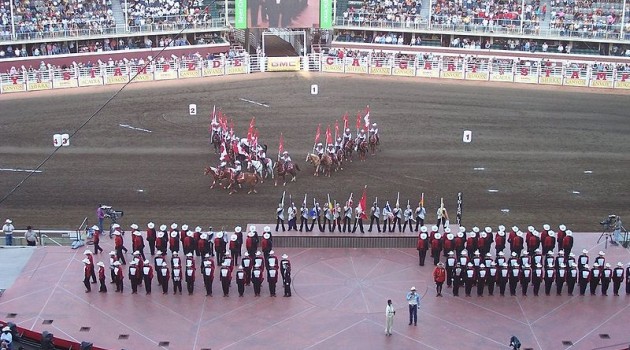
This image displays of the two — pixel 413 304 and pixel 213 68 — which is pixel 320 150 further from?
pixel 213 68

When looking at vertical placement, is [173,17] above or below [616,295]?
above

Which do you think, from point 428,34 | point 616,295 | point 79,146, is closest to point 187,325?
point 616,295

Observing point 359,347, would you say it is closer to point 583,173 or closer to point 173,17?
point 583,173

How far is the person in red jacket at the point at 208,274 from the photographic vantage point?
26344mm

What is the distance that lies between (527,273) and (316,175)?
41.3ft

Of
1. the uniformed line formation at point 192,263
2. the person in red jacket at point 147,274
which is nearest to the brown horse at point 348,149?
the uniformed line formation at point 192,263

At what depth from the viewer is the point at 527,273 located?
26703mm

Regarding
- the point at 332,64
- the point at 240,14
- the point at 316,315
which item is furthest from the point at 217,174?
the point at 240,14

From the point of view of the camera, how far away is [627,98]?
165 ft

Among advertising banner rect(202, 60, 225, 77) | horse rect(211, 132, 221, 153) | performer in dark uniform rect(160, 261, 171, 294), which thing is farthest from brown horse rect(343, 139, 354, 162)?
advertising banner rect(202, 60, 225, 77)

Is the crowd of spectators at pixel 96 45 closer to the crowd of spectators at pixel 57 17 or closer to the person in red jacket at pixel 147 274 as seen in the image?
the crowd of spectators at pixel 57 17

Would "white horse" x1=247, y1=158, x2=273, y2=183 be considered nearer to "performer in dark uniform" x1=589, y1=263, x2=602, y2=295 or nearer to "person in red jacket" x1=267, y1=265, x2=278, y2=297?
"person in red jacket" x1=267, y1=265, x2=278, y2=297

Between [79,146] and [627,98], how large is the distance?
28024 mm

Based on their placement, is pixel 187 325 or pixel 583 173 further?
pixel 583 173
